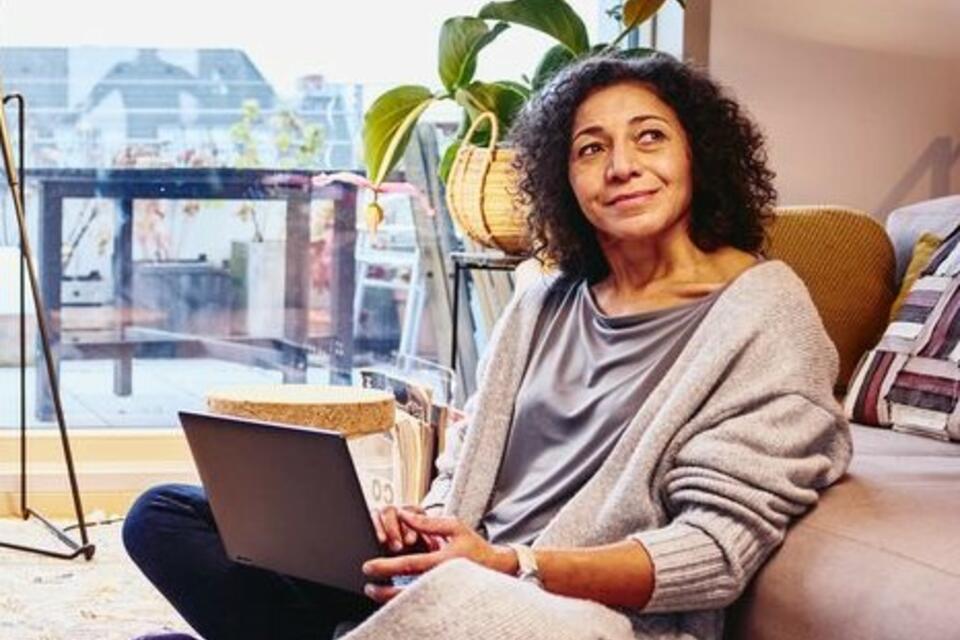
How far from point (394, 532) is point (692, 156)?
54 cm

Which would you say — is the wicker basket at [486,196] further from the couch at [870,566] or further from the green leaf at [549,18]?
the couch at [870,566]

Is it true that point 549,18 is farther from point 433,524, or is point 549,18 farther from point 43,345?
point 433,524

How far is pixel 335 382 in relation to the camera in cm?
355

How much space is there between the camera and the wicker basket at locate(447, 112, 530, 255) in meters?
2.70

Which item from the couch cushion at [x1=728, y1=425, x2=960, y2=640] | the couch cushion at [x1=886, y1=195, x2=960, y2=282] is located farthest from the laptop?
the couch cushion at [x1=886, y1=195, x2=960, y2=282]

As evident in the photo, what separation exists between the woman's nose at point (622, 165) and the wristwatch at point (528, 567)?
453 millimetres

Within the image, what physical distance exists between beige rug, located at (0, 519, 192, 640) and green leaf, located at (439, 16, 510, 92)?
47.6 inches

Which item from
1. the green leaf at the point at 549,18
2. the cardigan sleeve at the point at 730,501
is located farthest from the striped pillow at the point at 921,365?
the green leaf at the point at 549,18

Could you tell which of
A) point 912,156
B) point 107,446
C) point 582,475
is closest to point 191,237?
point 107,446

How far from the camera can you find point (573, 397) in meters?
1.54

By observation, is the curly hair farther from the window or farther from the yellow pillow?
the window

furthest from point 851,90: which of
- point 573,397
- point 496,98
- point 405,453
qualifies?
point 573,397

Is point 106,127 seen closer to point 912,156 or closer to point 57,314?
point 57,314

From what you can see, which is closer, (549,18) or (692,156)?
(692,156)
